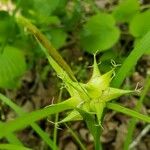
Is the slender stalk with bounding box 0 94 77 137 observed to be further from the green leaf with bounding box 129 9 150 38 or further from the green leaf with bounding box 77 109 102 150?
the green leaf with bounding box 129 9 150 38

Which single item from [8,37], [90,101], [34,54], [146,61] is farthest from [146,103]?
[90,101]

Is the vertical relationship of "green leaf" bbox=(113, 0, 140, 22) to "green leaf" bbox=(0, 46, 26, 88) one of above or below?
above

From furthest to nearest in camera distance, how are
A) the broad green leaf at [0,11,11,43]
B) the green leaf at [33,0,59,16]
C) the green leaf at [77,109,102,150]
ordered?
1. the broad green leaf at [0,11,11,43]
2. the green leaf at [33,0,59,16]
3. the green leaf at [77,109,102,150]

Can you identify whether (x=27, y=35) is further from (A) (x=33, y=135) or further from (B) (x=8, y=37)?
(A) (x=33, y=135)

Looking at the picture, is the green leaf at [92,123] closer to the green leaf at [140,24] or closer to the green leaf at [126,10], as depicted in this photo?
the green leaf at [140,24]

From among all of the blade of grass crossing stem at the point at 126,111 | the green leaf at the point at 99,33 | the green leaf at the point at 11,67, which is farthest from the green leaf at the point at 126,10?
the blade of grass crossing stem at the point at 126,111

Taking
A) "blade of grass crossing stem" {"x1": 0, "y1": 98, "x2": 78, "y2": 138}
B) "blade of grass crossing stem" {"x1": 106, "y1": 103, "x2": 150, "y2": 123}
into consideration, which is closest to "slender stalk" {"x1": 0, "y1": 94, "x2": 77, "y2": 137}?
"blade of grass crossing stem" {"x1": 0, "y1": 98, "x2": 78, "y2": 138}
